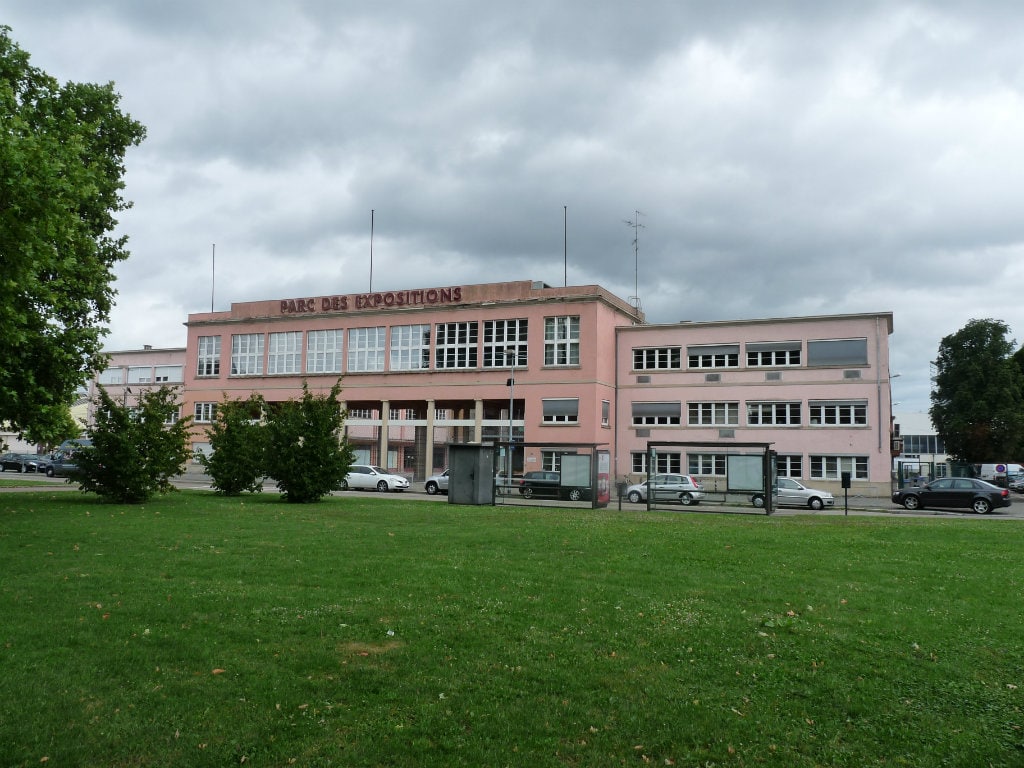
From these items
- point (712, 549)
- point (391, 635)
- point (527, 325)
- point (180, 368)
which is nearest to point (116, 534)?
point (391, 635)

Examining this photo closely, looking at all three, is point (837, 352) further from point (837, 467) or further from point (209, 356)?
point (209, 356)

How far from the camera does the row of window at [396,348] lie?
54312 mm

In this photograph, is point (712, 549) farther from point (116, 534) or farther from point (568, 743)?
point (116, 534)

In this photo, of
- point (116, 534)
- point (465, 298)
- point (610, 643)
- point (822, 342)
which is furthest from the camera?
point (465, 298)

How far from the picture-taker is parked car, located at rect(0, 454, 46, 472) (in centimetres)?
5737

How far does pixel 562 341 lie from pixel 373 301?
16724 mm

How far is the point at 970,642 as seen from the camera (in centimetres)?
731

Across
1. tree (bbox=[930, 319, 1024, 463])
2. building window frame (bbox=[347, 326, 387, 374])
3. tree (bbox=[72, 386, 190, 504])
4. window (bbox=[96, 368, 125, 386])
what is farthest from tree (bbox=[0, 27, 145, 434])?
tree (bbox=[930, 319, 1024, 463])

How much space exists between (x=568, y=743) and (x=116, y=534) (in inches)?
517

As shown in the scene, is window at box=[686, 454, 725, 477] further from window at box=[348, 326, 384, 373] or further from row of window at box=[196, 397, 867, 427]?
window at box=[348, 326, 384, 373]

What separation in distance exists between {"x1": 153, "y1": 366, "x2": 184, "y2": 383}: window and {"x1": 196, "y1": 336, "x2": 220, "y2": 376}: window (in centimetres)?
1043

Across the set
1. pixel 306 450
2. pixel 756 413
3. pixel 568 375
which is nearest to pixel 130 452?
pixel 306 450

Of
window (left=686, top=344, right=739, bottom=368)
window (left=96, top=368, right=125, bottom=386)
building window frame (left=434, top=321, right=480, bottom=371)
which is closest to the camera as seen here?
window (left=686, top=344, right=739, bottom=368)

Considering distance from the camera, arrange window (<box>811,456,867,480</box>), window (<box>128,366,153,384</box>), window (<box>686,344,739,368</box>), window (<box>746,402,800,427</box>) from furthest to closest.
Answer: window (<box>128,366,153,384</box>) → window (<box>686,344,739,368</box>) → window (<box>746,402,800,427</box>) → window (<box>811,456,867,480</box>)
